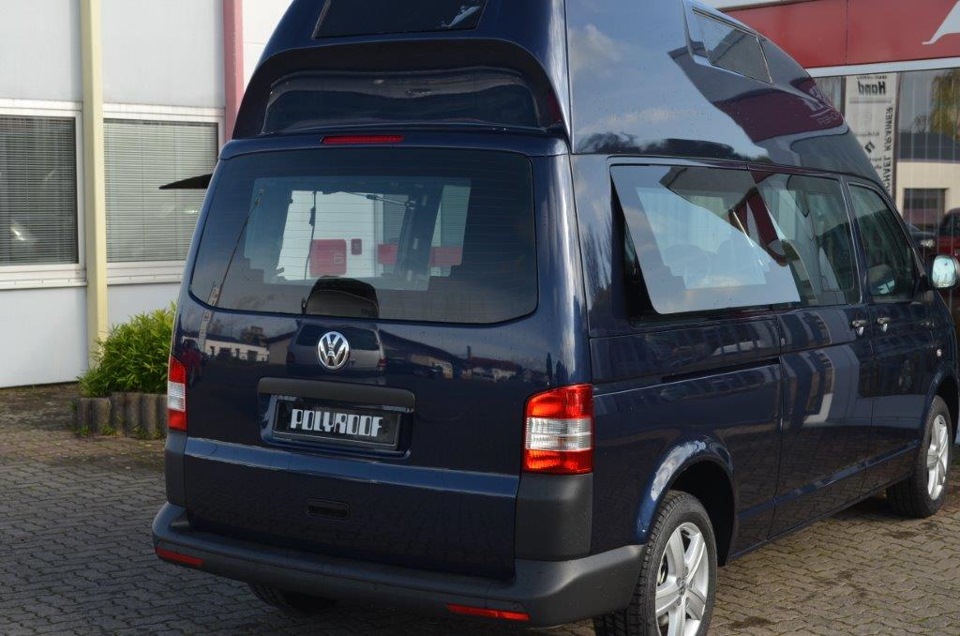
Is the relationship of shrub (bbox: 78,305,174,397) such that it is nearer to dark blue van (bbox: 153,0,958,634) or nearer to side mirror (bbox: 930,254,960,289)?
dark blue van (bbox: 153,0,958,634)

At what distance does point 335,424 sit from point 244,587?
1.79 meters

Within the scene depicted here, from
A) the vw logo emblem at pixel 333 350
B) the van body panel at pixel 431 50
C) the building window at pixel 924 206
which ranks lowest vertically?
the vw logo emblem at pixel 333 350

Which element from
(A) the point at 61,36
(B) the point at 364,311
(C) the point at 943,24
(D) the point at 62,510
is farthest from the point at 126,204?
(B) the point at 364,311

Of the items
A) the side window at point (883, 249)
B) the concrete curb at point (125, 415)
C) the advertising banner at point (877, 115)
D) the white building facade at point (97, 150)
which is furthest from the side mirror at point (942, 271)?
the white building facade at point (97, 150)

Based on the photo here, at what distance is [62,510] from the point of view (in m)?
7.37

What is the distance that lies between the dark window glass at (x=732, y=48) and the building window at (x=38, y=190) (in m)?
7.94

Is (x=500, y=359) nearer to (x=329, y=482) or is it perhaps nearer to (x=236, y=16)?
(x=329, y=482)

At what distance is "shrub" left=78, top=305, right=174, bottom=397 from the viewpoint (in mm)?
9703

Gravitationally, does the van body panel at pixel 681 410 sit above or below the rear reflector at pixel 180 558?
above

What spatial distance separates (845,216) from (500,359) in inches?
111

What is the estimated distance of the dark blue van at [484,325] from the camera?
166 inches

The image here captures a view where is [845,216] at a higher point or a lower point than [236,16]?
lower

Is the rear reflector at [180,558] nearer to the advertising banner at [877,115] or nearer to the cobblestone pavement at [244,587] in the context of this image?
the cobblestone pavement at [244,587]

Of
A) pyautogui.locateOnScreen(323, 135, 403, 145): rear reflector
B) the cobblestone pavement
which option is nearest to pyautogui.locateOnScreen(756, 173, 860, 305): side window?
the cobblestone pavement
